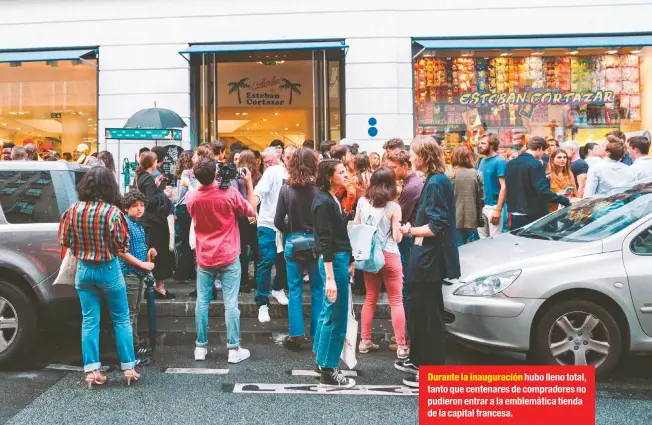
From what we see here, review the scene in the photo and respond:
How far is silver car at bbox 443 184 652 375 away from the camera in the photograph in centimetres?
505

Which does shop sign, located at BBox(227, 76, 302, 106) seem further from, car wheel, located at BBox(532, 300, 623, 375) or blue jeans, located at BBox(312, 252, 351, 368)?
car wheel, located at BBox(532, 300, 623, 375)

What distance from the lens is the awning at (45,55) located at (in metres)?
12.7

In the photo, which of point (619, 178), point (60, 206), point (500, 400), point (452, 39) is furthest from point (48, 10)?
point (500, 400)

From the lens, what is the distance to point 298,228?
19.4 feet

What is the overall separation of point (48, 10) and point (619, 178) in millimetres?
11474

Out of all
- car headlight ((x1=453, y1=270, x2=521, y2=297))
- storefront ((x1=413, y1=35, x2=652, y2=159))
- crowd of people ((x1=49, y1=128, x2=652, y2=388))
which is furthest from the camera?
storefront ((x1=413, y1=35, x2=652, y2=159))

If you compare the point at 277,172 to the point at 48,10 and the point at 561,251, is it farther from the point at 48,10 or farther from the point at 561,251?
the point at 48,10

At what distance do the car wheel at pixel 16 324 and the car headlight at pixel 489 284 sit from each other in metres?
3.78

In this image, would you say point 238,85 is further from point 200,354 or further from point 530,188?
point 200,354

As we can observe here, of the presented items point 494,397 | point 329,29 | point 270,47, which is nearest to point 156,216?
point 494,397

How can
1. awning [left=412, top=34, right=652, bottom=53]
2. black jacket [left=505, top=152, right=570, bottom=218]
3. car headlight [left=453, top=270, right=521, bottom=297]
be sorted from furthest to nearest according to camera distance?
awning [left=412, top=34, right=652, bottom=53] < black jacket [left=505, top=152, right=570, bottom=218] < car headlight [left=453, top=270, right=521, bottom=297]

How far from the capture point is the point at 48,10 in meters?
13.0

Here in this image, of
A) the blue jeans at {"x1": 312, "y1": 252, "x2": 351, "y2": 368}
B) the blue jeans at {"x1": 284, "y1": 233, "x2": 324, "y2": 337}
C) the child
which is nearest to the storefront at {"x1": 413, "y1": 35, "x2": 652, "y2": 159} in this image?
the blue jeans at {"x1": 284, "y1": 233, "x2": 324, "y2": 337}

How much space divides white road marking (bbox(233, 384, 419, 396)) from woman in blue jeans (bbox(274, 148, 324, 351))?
3.65 feet
